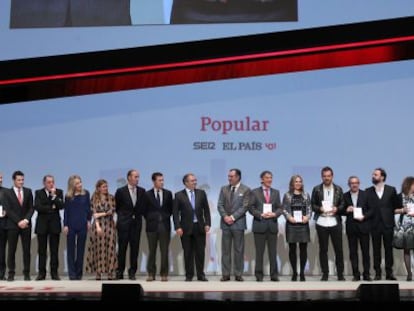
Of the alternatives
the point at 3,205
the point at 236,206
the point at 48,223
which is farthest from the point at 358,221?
the point at 3,205

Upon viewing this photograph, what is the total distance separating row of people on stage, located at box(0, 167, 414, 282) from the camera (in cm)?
799

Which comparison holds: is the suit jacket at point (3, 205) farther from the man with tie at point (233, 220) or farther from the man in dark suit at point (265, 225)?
the man in dark suit at point (265, 225)

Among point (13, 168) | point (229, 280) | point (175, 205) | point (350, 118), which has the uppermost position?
point (350, 118)

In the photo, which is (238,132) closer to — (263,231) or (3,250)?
(263,231)

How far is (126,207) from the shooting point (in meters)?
8.15

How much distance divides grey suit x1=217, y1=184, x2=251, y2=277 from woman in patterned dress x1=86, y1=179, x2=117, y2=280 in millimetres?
1369

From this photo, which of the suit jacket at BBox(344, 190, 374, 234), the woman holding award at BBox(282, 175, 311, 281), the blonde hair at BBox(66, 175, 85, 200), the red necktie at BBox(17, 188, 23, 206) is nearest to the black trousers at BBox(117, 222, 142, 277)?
the blonde hair at BBox(66, 175, 85, 200)

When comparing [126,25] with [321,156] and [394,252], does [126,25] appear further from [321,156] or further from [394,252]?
[394,252]

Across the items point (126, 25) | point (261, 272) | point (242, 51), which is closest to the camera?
point (242, 51)

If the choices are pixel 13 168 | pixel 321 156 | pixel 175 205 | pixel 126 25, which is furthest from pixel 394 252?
pixel 13 168

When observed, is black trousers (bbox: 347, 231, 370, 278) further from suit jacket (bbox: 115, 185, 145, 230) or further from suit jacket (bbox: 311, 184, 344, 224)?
suit jacket (bbox: 115, 185, 145, 230)

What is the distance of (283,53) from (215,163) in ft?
13.3

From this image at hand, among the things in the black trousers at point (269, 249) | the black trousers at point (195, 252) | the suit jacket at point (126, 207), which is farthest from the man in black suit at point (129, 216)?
the black trousers at point (269, 249)

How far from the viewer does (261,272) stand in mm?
8086
